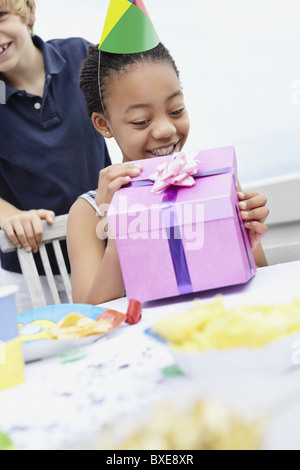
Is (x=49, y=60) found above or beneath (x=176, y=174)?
above

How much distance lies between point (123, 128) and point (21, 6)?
0.59 meters

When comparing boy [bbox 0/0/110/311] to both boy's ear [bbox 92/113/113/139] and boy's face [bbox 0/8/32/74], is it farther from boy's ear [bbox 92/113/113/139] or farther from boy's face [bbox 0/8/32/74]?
boy's ear [bbox 92/113/113/139]

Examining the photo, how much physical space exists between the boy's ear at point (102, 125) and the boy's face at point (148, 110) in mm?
60

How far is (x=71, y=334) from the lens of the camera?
62 cm

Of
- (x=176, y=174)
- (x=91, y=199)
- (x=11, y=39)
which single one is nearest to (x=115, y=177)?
(x=176, y=174)

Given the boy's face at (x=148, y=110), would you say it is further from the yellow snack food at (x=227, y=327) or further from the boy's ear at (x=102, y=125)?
the yellow snack food at (x=227, y=327)

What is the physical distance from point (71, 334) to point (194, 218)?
245mm

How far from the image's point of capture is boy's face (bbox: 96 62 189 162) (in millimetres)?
1032

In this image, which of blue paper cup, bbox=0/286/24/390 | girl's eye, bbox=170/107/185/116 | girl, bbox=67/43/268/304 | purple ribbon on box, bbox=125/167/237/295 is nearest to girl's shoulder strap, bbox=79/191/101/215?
girl, bbox=67/43/268/304

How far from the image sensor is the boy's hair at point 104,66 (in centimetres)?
107

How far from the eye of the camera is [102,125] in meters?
1.17

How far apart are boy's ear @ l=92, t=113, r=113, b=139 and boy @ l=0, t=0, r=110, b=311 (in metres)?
0.33

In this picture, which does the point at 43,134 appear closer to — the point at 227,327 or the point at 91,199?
the point at 91,199

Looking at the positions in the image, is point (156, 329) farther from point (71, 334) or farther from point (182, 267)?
point (182, 267)
